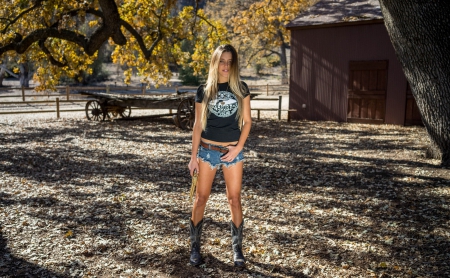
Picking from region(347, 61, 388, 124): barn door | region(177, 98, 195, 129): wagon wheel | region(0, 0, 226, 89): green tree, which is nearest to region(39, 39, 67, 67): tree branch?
region(0, 0, 226, 89): green tree

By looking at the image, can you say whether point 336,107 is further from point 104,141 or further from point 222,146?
point 222,146

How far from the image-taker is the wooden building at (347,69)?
14883 mm

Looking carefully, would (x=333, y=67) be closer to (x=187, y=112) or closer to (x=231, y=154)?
(x=187, y=112)

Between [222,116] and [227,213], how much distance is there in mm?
2357

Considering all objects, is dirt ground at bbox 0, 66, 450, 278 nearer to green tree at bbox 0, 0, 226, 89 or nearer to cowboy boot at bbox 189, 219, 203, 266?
cowboy boot at bbox 189, 219, 203, 266

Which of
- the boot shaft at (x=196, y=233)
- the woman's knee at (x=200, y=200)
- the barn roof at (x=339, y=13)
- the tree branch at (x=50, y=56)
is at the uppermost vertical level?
the barn roof at (x=339, y=13)

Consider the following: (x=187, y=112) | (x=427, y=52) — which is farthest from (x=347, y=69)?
(x=427, y=52)

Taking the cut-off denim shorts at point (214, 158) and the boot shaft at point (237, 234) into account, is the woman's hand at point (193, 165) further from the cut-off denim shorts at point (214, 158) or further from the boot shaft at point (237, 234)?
the boot shaft at point (237, 234)

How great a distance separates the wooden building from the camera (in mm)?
14883

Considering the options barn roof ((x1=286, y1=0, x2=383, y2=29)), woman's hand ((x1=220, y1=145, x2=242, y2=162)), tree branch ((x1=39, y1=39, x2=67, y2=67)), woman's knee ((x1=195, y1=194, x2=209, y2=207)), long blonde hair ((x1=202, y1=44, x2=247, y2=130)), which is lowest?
woman's knee ((x1=195, y1=194, x2=209, y2=207))

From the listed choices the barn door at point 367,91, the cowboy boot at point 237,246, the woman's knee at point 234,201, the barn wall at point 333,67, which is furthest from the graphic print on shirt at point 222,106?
the barn door at point 367,91

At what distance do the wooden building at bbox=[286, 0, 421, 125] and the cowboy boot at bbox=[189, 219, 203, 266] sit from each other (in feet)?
41.8

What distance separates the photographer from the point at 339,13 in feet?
54.2

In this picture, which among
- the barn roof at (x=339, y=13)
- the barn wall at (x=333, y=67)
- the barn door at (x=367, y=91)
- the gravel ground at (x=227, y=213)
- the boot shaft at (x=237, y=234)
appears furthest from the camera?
the barn roof at (x=339, y=13)
